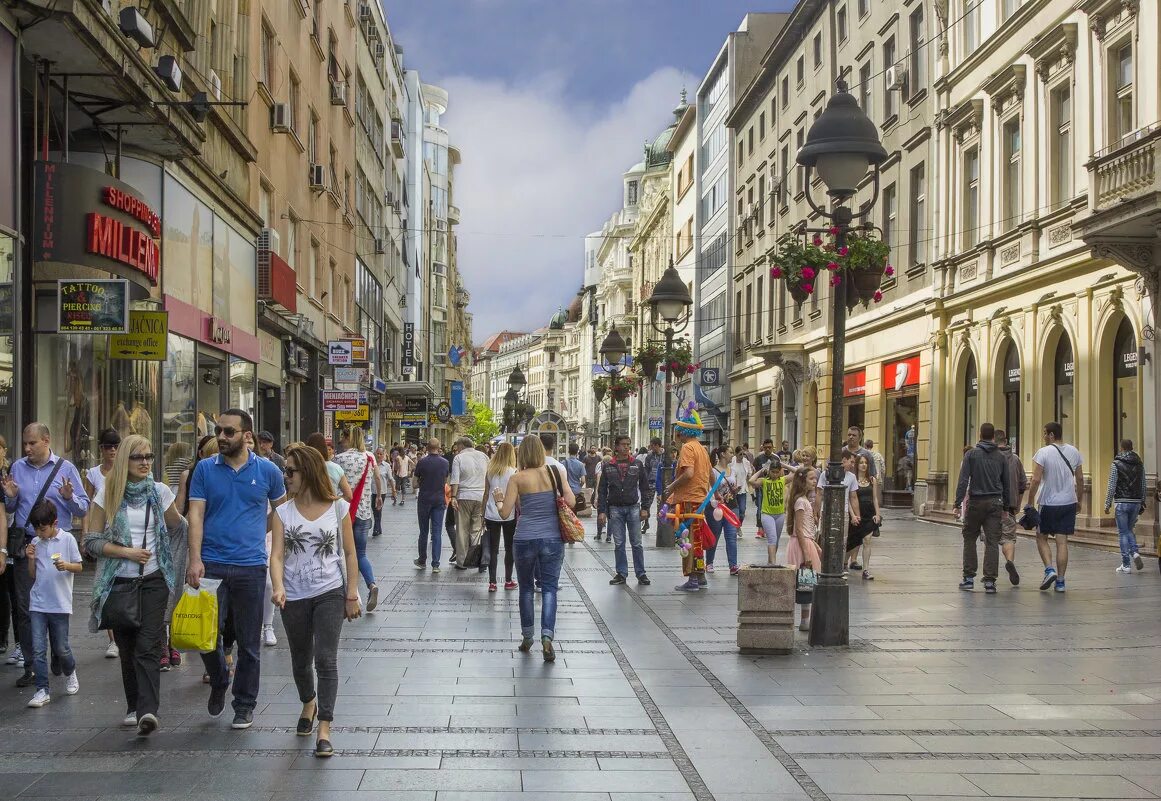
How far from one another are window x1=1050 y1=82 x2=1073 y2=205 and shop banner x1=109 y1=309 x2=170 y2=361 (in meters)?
15.9

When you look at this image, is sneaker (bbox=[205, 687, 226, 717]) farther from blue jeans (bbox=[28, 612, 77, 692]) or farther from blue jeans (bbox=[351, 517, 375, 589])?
blue jeans (bbox=[351, 517, 375, 589])

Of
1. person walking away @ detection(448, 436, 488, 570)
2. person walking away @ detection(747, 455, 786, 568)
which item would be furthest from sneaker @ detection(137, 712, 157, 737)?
person walking away @ detection(747, 455, 786, 568)

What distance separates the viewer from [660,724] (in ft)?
25.1

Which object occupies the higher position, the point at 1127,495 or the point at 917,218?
the point at 917,218

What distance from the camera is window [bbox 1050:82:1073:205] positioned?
23781 millimetres

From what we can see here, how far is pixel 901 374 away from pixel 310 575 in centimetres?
2744

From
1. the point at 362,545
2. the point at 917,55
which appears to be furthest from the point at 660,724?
the point at 917,55

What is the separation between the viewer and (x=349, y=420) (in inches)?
1320

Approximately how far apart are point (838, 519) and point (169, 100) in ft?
32.7

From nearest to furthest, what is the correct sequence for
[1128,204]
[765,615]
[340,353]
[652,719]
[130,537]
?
[130,537] → [652,719] → [765,615] → [1128,204] → [340,353]

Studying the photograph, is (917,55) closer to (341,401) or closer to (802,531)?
(341,401)

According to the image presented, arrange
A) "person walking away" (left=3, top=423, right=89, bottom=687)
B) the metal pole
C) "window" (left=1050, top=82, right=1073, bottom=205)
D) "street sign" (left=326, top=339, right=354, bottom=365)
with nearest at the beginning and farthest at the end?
"person walking away" (left=3, top=423, right=89, bottom=687), the metal pole, "window" (left=1050, top=82, right=1073, bottom=205), "street sign" (left=326, top=339, right=354, bottom=365)

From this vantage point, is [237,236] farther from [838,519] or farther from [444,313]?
[444,313]

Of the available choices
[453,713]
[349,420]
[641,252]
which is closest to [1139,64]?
[453,713]
